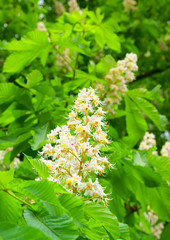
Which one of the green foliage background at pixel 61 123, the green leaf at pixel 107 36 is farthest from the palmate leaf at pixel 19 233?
the green leaf at pixel 107 36

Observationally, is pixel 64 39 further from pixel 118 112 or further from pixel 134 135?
pixel 134 135

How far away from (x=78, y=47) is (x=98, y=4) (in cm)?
407

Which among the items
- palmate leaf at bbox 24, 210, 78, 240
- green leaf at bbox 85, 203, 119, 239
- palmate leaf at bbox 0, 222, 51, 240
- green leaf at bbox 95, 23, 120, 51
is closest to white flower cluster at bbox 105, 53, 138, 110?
green leaf at bbox 95, 23, 120, 51

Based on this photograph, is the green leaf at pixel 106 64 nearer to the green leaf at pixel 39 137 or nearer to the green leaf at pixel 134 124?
the green leaf at pixel 134 124

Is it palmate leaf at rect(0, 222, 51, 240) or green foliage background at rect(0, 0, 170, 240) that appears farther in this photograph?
green foliage background at rect(0, 0, 170, 240)

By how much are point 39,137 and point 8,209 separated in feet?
2.41

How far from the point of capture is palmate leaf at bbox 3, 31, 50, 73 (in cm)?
199

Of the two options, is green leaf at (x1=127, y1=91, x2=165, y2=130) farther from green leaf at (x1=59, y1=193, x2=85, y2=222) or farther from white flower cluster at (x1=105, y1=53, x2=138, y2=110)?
green leaf at (x1=59, y1=193, x2=85, y2=222)

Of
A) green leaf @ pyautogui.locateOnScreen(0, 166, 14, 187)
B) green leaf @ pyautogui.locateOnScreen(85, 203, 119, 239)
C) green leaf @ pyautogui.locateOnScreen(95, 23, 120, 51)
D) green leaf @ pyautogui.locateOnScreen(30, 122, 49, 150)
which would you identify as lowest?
green leaf @ pyautogui.locateOnScreen(30, 122, 49, 150)

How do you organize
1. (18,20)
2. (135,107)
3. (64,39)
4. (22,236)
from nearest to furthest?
(22,236) < (64,39) < (135,107) < (18,20)

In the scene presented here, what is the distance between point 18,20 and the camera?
4.28m

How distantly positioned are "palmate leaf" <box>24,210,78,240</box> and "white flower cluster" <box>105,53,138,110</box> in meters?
1.56

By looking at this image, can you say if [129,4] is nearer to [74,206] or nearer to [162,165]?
[162,165]

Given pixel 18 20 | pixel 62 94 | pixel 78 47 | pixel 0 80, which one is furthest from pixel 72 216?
pixel 18 20
